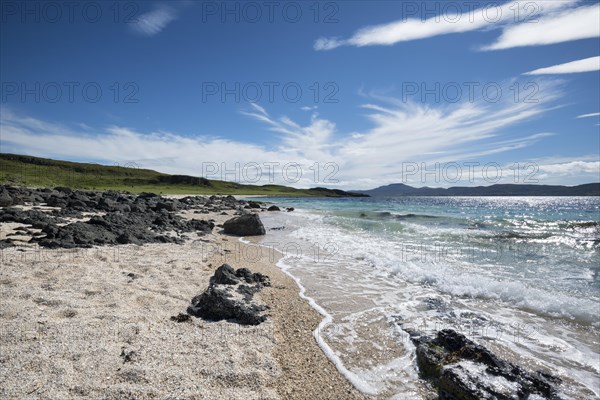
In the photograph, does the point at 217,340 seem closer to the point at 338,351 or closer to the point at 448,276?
the point at 338,351

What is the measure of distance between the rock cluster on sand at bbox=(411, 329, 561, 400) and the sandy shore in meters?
1.43

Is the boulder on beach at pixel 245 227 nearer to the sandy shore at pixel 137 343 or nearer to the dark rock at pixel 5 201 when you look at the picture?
the sandy shore at pixel 137 343

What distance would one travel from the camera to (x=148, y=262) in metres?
10.8

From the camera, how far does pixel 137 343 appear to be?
5.51 meters

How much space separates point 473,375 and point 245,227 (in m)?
17.9

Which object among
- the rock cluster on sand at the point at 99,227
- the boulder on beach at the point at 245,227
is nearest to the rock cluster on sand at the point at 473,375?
the rock cluster on sand at the point at 99,227

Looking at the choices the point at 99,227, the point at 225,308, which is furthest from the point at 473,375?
the point at 99,227

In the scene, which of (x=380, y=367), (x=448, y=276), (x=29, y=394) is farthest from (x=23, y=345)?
(x=448, y=276)

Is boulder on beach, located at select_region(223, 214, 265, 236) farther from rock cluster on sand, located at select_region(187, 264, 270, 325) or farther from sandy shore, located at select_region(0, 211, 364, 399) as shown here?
rock cluster on sand, located at select_region(187, 264, 270, 325)

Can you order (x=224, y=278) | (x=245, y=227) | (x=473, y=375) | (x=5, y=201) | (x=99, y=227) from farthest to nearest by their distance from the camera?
(x=5, y=201) → (x=245, y=227) → (x=99, y=227) → (x=224, y=278) → (x=473, y=375)

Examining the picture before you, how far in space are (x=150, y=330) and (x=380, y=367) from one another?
4256 mm

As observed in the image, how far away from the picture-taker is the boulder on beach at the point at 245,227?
851 inches

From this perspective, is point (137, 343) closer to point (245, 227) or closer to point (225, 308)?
point (225, 308)

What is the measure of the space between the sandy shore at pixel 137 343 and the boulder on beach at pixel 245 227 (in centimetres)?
1208
